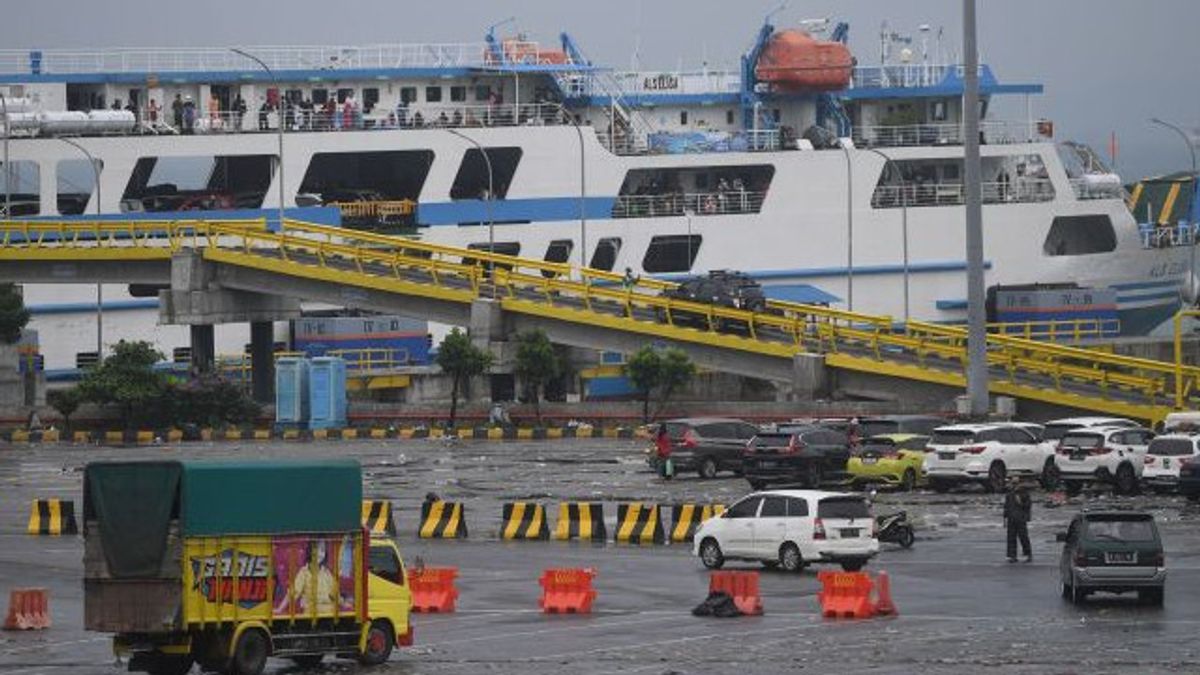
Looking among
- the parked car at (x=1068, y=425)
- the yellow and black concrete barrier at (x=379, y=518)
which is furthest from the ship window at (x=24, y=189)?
the yellow and black concrete barrier at (x=379, y=518)

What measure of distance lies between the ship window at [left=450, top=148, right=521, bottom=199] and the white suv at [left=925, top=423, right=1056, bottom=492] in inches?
1483

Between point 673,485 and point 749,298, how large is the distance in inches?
640

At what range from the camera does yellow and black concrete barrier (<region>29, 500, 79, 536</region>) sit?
4234 cm

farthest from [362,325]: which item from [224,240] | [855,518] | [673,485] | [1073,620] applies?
[1073,620]

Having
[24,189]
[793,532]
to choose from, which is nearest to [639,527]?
[793,532]

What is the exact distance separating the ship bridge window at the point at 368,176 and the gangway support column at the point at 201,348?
39.3 ft

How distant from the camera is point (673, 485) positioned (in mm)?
49750

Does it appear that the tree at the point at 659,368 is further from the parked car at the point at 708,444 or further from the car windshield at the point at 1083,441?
the car windshield at the point at 1083,441

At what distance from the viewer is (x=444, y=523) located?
41.0m

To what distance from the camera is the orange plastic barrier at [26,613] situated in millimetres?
29656

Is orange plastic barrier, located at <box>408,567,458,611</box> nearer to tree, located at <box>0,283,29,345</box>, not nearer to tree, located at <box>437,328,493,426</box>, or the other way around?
tree, located at <box>437,328,493,426</box>

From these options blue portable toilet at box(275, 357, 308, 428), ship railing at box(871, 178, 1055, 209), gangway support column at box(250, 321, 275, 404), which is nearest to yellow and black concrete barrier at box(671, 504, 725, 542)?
blue portable toilet at box(275, 357, 308, 428)

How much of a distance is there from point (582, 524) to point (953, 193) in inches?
1981

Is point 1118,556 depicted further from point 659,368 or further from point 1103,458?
point 659,368
